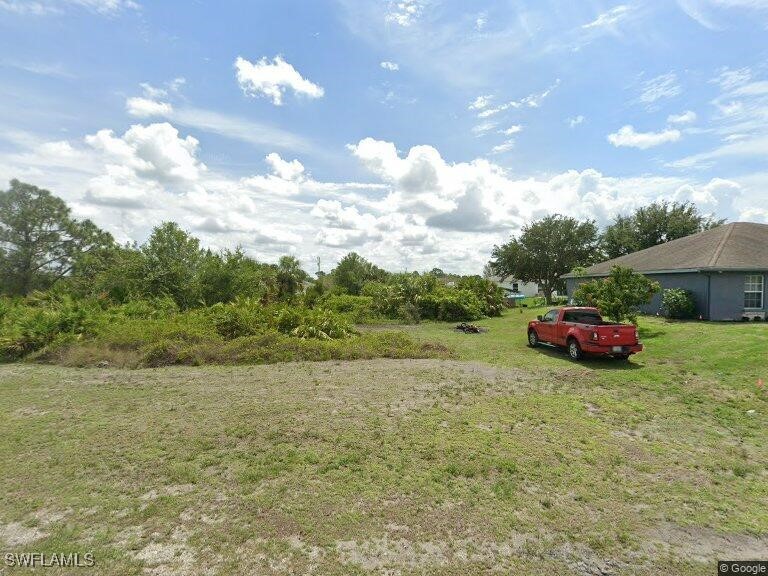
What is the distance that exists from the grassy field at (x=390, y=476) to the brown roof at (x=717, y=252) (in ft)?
36.7

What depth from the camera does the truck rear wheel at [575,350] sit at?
12078 millimetres

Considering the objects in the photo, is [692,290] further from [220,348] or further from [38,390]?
[38,390]

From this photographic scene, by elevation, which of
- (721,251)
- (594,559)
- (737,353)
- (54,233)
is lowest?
(594,559)

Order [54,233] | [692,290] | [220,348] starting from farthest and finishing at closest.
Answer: [54,233] → [692,290] → [220,348]

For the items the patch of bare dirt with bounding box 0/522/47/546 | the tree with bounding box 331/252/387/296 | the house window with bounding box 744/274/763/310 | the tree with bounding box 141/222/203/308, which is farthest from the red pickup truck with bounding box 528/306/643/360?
the tree with bounding box 331/252/387/296

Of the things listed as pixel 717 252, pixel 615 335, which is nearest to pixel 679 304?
pixel 717 252

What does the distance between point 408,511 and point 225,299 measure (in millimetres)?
20868

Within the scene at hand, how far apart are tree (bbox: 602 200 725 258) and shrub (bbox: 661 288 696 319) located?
22396 millimetres

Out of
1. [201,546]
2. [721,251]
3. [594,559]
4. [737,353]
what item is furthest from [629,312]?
[201,546]

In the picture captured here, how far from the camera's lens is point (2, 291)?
35.7 meters

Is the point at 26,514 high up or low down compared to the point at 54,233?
down

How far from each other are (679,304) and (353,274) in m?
27.0

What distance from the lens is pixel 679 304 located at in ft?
59.9

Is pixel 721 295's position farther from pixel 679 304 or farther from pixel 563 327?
pixel 563 327
